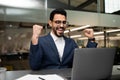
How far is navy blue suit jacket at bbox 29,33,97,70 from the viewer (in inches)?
61.1

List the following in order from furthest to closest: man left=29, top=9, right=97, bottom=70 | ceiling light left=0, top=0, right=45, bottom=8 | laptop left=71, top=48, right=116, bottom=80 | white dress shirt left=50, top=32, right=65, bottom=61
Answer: ceiling light left=0, top=0, right=45, bottom=8
white dress shirt left=50, top=32, right=65, bottom=61
man left=29, top=9, right=97, bottom=70
laptop left=71, top=48, right=116, bottom=80

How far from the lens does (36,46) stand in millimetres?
1523

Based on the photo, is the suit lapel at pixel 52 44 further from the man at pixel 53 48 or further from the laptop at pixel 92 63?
the laptop at pixel 92 63

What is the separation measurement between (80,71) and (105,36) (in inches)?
141

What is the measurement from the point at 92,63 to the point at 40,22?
2865 millimetres

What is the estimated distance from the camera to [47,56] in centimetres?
161

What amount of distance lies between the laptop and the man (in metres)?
0.53

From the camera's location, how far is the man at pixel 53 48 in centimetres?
154

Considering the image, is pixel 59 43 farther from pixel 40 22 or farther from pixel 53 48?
pixel 40 22

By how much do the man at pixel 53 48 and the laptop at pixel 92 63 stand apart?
1.73 ft

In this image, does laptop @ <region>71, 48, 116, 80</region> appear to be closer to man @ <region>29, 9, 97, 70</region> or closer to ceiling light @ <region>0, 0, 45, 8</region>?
man @ <region>29, 9, 97, 70</region>

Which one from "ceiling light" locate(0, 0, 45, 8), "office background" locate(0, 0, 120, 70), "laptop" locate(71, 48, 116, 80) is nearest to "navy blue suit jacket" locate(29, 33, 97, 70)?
"laptop" locate(71, 48, 116, 80)

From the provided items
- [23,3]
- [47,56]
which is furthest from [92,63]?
[23,3]

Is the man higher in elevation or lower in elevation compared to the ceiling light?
lower
